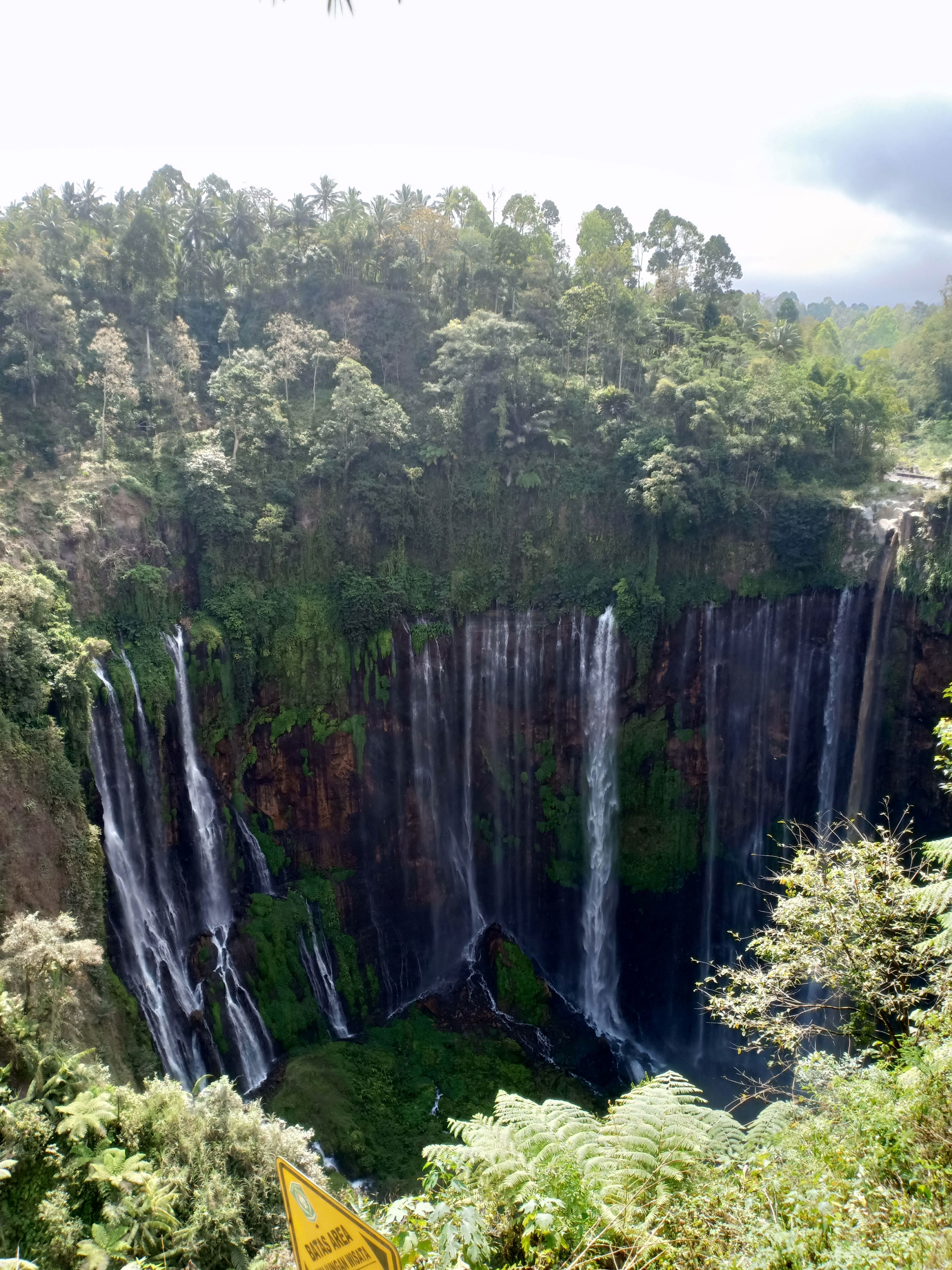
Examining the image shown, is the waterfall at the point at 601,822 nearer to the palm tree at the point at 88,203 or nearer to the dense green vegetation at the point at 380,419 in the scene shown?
the dense green vegetation at the point at 380,419

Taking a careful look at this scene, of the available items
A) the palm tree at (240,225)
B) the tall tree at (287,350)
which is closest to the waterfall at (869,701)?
the tall tree at (287,350)

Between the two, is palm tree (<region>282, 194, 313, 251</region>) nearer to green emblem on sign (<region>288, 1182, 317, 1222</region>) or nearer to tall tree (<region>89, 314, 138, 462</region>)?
tall tree (<region>89, 314, 138, 462</region>)

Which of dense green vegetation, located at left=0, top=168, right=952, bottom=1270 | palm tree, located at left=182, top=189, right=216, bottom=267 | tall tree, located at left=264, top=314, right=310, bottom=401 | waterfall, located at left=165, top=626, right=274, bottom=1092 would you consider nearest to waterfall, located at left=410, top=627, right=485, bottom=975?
dense green vegetation, located at left=0, top=168, right=952, bottom=1270

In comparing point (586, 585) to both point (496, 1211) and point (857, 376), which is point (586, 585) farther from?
point (496, 1211)

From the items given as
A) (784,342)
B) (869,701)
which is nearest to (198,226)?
(784,342)

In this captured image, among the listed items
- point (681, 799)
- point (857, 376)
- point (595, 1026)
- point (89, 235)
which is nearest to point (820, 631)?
point (681, 799)

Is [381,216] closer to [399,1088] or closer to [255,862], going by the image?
[255,862]
